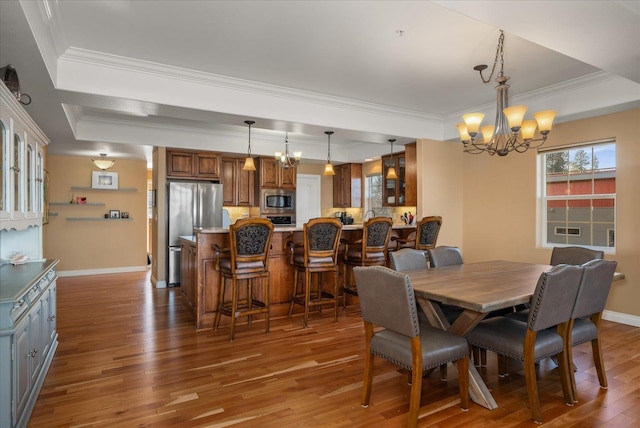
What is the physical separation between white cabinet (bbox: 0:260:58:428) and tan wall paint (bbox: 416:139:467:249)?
4562 mm

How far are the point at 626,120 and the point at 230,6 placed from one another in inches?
167

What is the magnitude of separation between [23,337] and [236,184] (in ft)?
16.5

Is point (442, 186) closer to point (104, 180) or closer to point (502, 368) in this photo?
point (502, 368)

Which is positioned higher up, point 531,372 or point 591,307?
point 591,307

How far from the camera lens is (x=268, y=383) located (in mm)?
2701

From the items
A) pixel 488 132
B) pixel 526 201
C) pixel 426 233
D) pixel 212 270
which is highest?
pixel 488 132

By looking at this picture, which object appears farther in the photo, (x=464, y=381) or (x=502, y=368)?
(x=502, y=368)

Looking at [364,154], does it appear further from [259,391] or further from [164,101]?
[259,391]

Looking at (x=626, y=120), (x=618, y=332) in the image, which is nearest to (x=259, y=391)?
(x=618, y=332)

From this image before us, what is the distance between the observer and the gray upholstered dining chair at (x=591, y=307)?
2371mm

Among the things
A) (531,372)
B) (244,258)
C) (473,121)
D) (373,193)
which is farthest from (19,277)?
(373,193)

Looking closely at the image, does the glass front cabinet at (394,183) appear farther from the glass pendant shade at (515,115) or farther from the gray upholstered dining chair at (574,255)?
the glass pendant shade at (515,115)

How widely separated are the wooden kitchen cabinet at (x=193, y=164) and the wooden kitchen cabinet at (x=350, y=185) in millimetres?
2801

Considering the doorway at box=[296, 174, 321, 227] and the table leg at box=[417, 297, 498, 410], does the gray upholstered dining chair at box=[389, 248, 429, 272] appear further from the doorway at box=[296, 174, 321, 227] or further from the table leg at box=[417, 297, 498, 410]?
the doorway at box=[296, 174, 321, 227]
